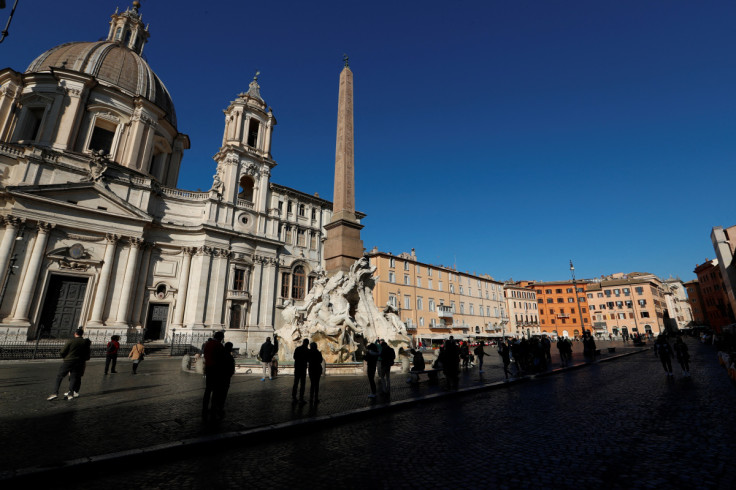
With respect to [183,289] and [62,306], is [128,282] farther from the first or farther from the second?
[62,306]

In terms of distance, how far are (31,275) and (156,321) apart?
8409 millimetres

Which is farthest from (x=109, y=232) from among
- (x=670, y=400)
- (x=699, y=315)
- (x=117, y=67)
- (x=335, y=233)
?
(x=699, y=315)

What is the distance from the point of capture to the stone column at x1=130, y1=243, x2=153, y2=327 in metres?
26.5

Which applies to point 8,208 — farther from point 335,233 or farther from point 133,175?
point 335,233

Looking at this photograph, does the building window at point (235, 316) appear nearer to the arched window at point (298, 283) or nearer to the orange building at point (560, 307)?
the arched window at point (298, 283)

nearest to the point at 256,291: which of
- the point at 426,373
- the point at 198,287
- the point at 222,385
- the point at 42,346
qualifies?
the point at 198,287

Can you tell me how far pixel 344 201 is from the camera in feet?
50.8

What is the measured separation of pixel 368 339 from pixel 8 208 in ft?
86.0

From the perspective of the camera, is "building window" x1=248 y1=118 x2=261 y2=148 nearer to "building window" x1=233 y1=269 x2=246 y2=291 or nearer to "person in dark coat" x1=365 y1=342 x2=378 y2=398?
"building window" x1=233 y1=269 x2=246 y2=291

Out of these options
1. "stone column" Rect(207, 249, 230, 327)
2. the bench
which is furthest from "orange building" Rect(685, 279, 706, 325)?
"stone column" Rect(207, 249, 230, 327)

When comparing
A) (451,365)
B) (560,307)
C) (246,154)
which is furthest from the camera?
(560,307)

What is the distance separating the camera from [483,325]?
49594mm

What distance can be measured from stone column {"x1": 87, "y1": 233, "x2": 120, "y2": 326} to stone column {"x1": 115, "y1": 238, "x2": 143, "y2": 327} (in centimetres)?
100

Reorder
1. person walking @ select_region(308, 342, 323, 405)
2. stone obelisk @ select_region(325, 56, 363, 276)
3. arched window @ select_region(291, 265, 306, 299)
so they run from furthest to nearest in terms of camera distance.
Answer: arched window @ select_region(291, 265, 306, 299) < stone obelisk @ select_region(325, 56, 363, 276) < person walking @ select_region(308, 342, 323, 405)
